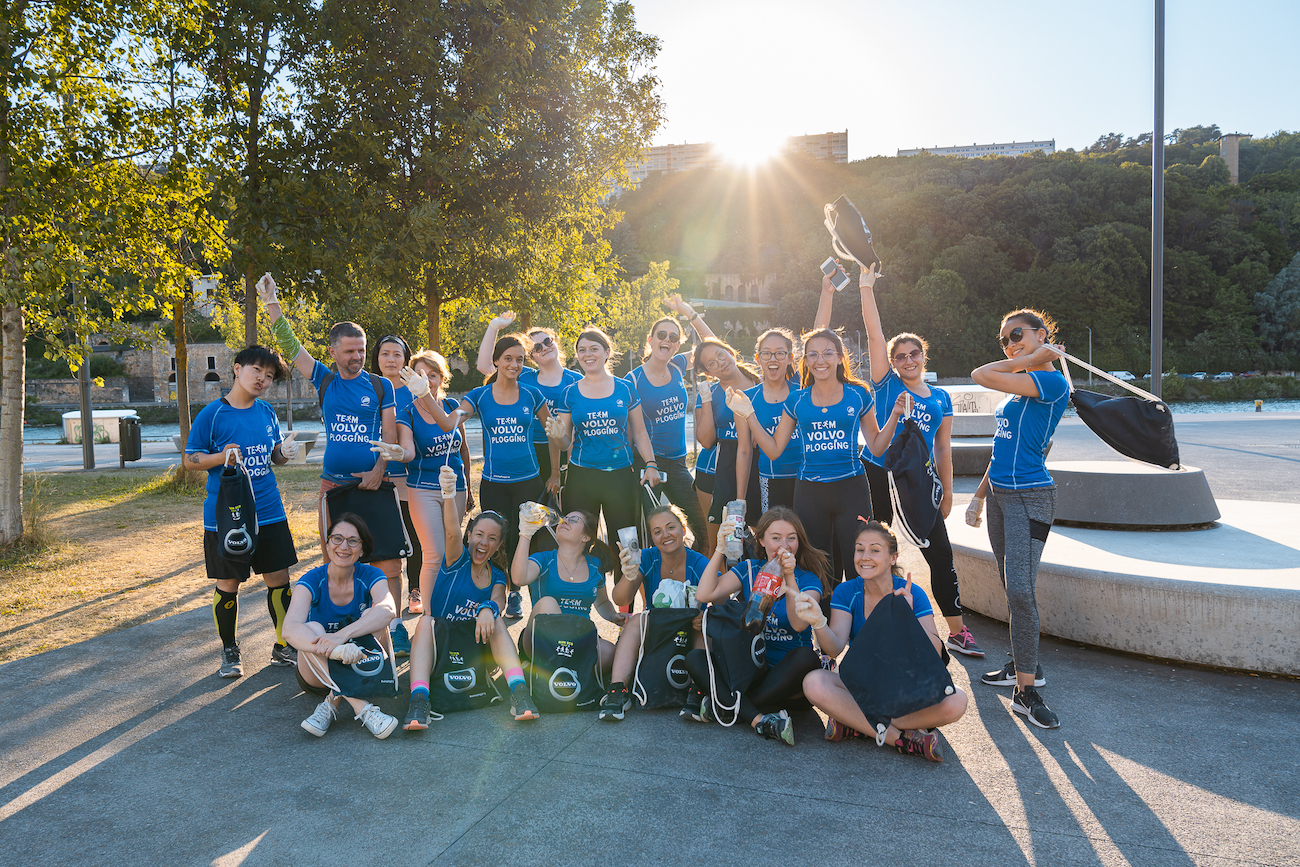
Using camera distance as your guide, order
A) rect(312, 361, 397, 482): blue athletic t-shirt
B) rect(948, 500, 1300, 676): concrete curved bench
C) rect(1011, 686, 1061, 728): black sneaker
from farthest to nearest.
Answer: rect(312, 361, 397, 482): blue athletic t-shirt < rect(948, 500, 1300, 676): concrete curved bench < rect(1011, 686, 1061, 728): black sneaker

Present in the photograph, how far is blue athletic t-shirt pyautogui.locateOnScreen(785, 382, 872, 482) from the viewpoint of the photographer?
4.41m

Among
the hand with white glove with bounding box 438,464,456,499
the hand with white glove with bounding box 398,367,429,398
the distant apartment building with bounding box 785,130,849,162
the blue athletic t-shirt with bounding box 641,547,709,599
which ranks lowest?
the blue athletic t-shirt with bounding box 641,547,709,599

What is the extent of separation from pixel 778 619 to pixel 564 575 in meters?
1.19

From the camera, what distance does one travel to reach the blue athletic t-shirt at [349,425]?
4844mm

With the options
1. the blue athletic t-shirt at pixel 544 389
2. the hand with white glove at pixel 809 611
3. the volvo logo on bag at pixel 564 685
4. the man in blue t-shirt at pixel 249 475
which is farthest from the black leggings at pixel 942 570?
the man in blue t-shirt at pixel 249 475

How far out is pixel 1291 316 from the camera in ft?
187

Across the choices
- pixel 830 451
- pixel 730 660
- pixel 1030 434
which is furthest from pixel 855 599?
pixel 1030 434

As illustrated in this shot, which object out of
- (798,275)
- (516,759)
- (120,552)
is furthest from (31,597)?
(798,275)

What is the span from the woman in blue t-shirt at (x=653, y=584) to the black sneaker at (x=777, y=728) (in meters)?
0.38

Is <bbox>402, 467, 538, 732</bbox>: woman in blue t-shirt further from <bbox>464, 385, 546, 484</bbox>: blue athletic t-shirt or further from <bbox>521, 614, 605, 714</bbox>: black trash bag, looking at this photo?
<bbox>464, 385, 546, 484</bbox>: blue athletic t-shirt

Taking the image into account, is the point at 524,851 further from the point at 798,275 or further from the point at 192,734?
the point at 798,275

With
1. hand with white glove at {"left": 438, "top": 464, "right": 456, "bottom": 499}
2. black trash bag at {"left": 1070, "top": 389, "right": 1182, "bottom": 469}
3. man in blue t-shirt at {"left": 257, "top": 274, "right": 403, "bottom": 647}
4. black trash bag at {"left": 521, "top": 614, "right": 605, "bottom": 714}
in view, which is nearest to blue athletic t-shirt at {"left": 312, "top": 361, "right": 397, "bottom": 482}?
man in blue t-shirt at {"left": 257, "top": 274, "right": 403, "bottom": 647}

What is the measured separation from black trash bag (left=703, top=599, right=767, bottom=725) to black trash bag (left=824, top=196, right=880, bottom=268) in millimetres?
2441

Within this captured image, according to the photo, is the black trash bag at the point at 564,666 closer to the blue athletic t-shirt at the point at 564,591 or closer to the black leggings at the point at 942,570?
the blue athletic t-shirt at the point at 564,591
